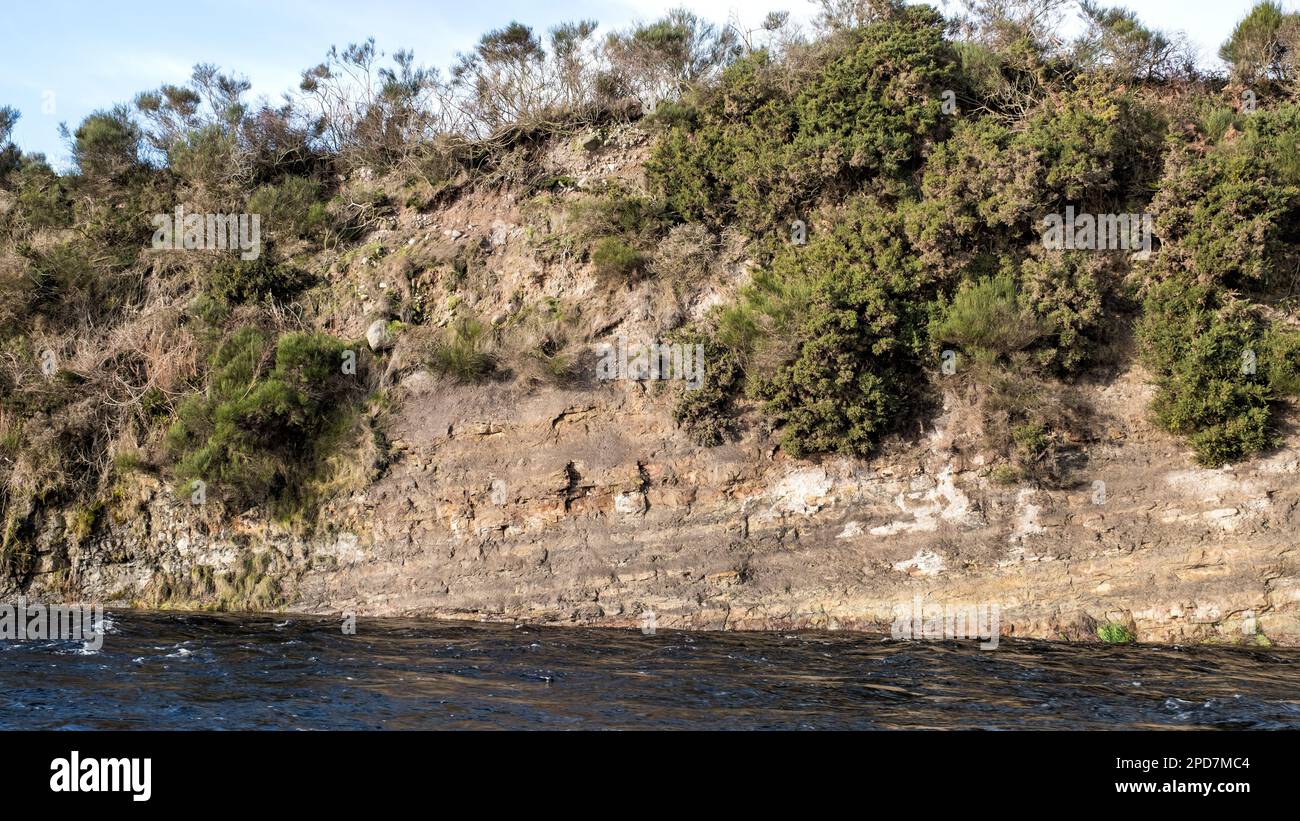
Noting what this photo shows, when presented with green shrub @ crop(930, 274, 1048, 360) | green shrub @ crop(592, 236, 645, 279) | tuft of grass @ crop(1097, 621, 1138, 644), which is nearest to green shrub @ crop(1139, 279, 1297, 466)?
green shrub @ crop(930, 274, 1048, 360)

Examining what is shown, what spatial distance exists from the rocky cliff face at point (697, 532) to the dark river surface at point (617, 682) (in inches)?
29.3

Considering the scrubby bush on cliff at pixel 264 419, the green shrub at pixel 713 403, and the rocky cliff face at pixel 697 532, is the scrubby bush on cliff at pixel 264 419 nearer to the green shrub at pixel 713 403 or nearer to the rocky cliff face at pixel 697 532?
the rocky cliff face at pixel 697 532

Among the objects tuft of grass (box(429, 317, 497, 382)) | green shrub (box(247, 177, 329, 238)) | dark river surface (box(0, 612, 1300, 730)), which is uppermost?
green shrub (box(247, 177, 329, 238))

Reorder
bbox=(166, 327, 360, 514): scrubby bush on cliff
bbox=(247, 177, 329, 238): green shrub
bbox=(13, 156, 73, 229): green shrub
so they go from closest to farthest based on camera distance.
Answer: bbox=(166, 327, 360, 514): scrubby bush on cliff < bbox=(247, 177, 329, 238): green shrub < bbox=(13, 156, 73, 229): green shrub

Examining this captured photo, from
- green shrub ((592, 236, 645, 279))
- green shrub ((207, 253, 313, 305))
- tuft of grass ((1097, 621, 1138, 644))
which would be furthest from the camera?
green shrub ((207, 253, 313, 305))

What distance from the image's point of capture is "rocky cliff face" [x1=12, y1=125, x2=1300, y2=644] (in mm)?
11742

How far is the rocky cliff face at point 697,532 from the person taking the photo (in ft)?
38.5

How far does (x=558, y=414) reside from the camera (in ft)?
48.0

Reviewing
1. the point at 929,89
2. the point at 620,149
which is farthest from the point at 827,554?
the point at 620,149

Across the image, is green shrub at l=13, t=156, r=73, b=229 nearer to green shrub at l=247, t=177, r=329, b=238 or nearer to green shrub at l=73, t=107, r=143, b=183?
green shrub at l=73, t=107, r=143, b=183

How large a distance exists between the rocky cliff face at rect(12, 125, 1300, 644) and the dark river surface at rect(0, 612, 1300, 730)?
743 millimetres

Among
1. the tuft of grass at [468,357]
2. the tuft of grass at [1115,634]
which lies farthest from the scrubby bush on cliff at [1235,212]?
the tuft of grass at [468,357]

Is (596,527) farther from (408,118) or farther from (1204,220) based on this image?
(408,118)

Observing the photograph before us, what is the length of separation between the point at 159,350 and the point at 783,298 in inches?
436
